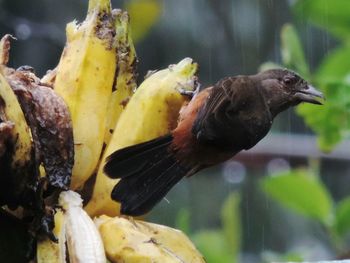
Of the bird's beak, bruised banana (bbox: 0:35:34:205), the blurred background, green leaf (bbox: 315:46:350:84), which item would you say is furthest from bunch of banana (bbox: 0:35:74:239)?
the blurred background

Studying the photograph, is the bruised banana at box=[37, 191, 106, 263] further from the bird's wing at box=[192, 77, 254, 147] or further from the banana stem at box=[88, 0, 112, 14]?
the bird's wing at box=[192, 77, 254, 147]

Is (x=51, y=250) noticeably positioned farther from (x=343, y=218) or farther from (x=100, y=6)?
(x=343, y=218)

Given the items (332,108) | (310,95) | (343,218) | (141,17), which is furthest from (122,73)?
(141,17)

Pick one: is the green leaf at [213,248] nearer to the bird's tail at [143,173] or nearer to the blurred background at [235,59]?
the bird's tail at [143,173]

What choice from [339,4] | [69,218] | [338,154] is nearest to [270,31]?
[338,154]

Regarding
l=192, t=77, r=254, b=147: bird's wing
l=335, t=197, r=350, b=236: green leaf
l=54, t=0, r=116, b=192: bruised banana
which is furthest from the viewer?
l=335, t=197, r=350, b=236: green leaf

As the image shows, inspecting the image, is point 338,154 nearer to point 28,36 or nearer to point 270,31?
point 270,31
